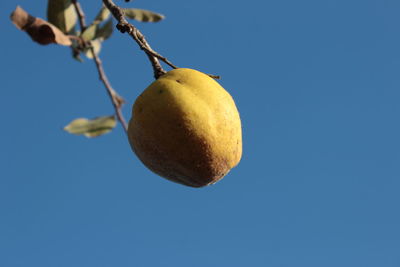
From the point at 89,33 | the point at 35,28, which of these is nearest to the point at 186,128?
the point at 35,28

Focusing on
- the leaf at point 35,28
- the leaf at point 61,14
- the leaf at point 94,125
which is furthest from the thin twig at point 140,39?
the leaf at point 94,125

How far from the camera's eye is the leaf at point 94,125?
2.90 meters

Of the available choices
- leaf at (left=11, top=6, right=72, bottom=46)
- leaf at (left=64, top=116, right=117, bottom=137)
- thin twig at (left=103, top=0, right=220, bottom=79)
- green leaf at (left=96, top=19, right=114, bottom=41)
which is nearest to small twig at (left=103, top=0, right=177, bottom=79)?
thin twig at (left=103, top=0, right=220, bottom=79)

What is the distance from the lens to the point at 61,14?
2369mm

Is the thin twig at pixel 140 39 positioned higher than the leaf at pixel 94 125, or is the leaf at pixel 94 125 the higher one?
the leaf at pixel 94 125

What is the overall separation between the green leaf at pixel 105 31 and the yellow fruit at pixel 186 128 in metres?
1.17

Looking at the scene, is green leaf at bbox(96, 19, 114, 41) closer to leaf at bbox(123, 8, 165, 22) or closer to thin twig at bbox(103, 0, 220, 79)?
leaf at bbox(123, 8, 165, 22)

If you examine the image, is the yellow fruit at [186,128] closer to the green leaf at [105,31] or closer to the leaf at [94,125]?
the green leaf at [105,31]

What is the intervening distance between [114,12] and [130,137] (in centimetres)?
43

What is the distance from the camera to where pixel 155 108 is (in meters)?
1.49

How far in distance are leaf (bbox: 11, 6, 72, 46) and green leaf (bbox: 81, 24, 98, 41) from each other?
0.45 m

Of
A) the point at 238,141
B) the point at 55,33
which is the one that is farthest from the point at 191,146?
the point at 55,33

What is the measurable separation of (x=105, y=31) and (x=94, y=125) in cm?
57

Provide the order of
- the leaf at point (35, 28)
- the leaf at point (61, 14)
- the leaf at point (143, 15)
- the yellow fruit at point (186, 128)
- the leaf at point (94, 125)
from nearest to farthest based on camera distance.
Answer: the yellow fruit at point (186, 128)
the leaf at point (35, 28)
the leaf at point (61, 14)
the leaf at point (143, 15)
the leaf at point (94, 125)
